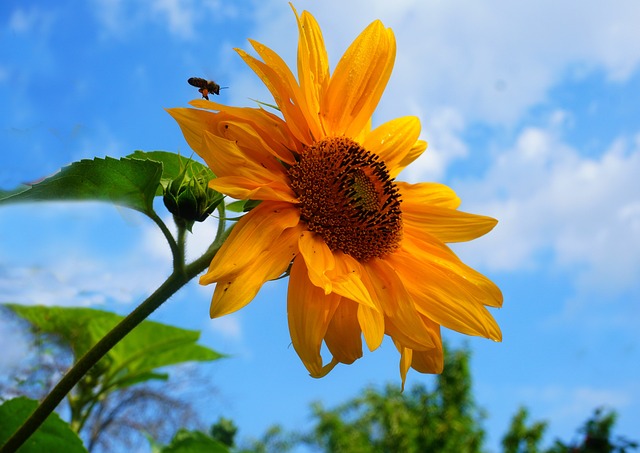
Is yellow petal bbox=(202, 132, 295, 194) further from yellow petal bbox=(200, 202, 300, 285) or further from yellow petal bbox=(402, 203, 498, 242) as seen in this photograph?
yellow petal bbox=(402, 203, 498, 242)

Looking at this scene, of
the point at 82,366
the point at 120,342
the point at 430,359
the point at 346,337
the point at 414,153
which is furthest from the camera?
the point at 120,342

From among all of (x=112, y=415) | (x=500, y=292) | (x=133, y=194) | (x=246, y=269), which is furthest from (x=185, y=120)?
(x=112, y=415)

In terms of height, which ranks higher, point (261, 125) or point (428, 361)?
point (261, 125)

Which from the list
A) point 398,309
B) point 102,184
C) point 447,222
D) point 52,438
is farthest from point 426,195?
point 52,438

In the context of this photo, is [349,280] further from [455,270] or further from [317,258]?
[455,270]

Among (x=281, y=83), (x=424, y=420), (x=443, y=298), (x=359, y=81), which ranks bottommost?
(x=443, y=298)

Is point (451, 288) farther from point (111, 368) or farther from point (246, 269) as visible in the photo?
point (111, 368)

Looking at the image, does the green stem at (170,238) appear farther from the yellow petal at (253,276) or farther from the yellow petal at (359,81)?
the yellow petal at (359,81)
